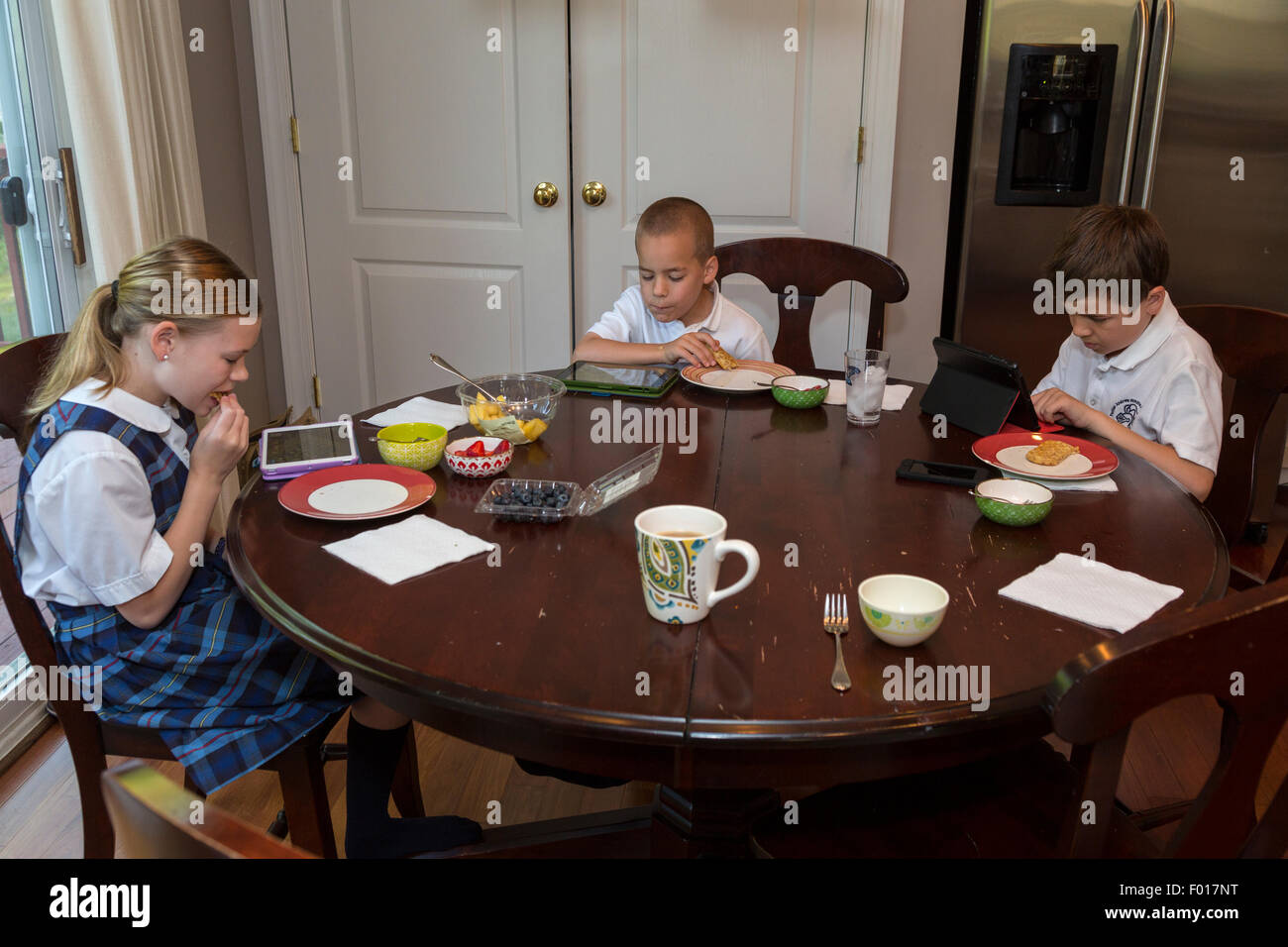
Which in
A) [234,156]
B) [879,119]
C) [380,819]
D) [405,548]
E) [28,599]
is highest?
[879,119]

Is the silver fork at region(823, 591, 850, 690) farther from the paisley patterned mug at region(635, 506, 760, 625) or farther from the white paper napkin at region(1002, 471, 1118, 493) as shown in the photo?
the white paper napkin at region(1002, 471, 1118, 493)

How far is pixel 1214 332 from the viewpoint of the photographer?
1.95 meters

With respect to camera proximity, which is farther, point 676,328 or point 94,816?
point 676,328

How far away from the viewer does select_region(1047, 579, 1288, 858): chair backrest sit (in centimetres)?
71

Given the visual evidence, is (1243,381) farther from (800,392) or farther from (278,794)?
(278,794)

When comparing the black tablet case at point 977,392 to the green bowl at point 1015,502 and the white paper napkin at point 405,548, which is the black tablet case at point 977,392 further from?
the white paper napkin at point 405,548

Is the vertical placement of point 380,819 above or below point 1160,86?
below

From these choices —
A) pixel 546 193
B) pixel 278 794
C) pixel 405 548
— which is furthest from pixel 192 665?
pixel 546 193

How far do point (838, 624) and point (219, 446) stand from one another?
89cm

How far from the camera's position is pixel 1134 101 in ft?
8.98

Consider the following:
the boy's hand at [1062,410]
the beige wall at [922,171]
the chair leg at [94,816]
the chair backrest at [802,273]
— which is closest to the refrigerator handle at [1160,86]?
the beige wall at [922,171]

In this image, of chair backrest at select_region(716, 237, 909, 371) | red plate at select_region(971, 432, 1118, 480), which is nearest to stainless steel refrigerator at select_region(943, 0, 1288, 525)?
chair backrest at select_region(716, 237, 909, 371)

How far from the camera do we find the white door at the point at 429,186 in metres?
2.95

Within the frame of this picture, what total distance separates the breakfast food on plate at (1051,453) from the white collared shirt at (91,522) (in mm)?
1248
